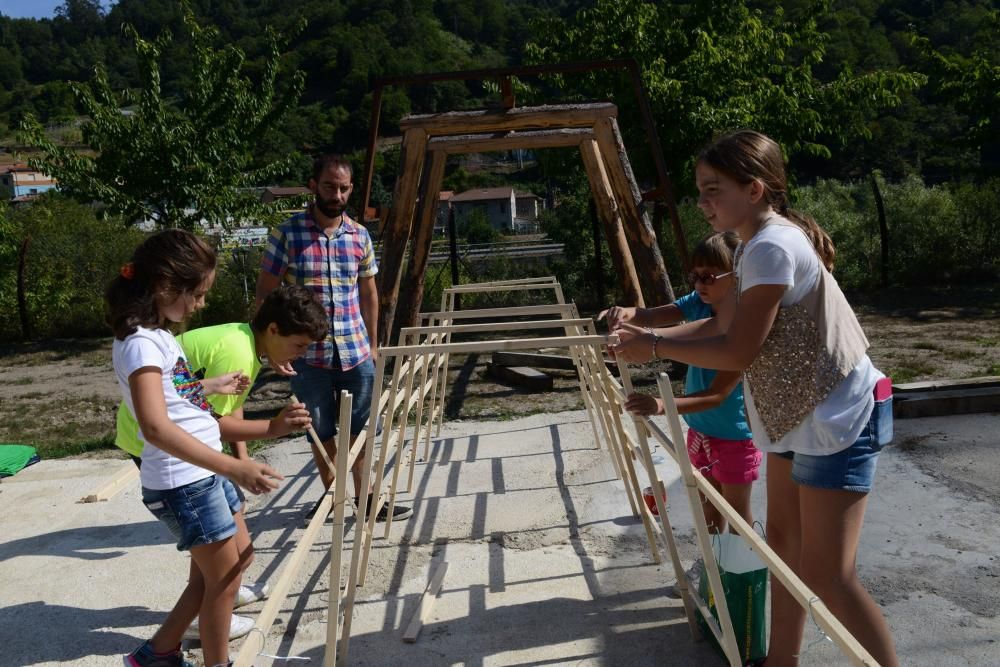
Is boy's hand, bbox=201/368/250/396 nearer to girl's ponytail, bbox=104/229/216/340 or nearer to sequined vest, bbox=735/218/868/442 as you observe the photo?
girl's ponytail, bbox=104/229/216/340

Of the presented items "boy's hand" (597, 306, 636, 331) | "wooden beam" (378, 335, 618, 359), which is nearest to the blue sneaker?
"wooden beam" (378, 335, 618, 359)

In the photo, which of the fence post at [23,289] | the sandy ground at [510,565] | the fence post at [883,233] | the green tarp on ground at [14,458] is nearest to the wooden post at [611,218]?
the sandy ground at [510,565]

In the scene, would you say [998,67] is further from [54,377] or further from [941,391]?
[54,377]

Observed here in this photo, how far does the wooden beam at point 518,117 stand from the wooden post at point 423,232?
1.37 ft

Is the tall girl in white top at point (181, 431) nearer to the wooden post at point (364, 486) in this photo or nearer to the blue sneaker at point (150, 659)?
the blue sneaker at point (150, 659)

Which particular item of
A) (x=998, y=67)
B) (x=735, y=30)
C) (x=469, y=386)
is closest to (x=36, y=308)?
(x=469, y=386)

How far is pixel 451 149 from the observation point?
6.14m

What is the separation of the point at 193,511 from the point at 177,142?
9.39 metres

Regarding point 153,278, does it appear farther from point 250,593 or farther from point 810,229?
point 810,229

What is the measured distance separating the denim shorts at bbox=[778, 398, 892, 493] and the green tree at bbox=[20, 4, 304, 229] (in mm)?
10163

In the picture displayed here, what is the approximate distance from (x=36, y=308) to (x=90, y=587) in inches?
382

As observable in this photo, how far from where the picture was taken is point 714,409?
3.07 metres

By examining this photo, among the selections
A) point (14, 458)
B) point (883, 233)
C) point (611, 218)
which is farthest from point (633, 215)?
point (883, 233)

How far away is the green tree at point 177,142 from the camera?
34.7ft
